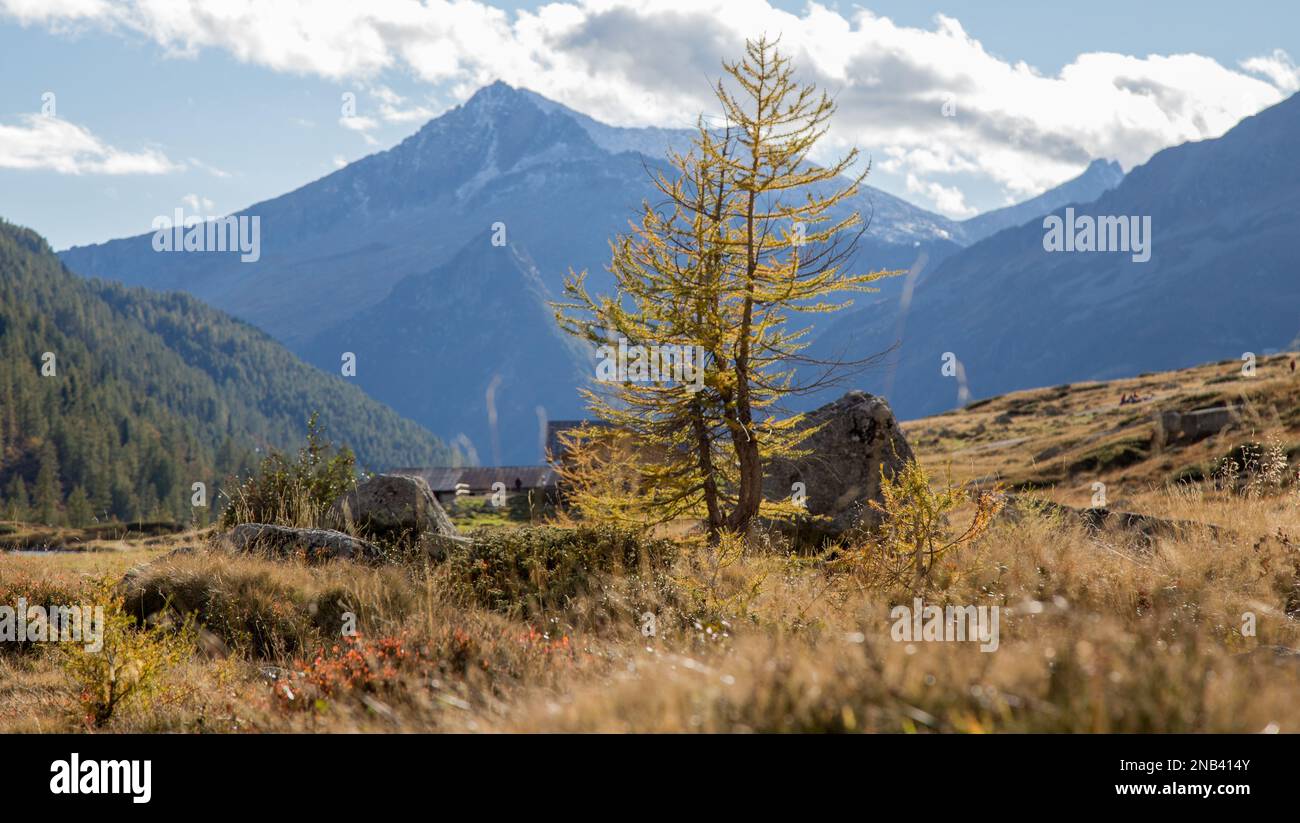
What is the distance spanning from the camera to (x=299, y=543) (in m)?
12.3

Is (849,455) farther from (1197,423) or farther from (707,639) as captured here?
(1197,423)

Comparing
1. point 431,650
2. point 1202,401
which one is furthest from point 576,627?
point 1202,401

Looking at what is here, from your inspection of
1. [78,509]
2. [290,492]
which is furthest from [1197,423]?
[78,509]

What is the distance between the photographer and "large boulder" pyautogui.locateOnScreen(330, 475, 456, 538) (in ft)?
47.3

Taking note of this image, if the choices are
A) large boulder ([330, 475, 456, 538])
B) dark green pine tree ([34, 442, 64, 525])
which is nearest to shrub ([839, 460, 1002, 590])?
large boulder ([330, 475, 456, 538])

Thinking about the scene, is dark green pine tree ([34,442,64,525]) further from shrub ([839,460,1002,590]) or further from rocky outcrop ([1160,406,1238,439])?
shrub ([839,460,1002,590])

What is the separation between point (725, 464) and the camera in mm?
13797

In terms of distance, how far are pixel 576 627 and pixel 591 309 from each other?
218 inches

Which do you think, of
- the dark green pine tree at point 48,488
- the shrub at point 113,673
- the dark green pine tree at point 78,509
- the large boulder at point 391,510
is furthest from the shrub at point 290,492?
the dark green pine tree at point 78,509

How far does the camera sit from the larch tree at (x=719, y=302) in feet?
41.1

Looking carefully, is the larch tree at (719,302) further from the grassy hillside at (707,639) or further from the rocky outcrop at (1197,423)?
the rocky outcrop at (1197,423)

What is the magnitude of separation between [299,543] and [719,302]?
672 centimetres

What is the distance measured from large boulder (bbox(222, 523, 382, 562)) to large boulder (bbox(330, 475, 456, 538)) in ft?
5.38

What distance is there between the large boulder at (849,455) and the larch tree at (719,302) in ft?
14.4
